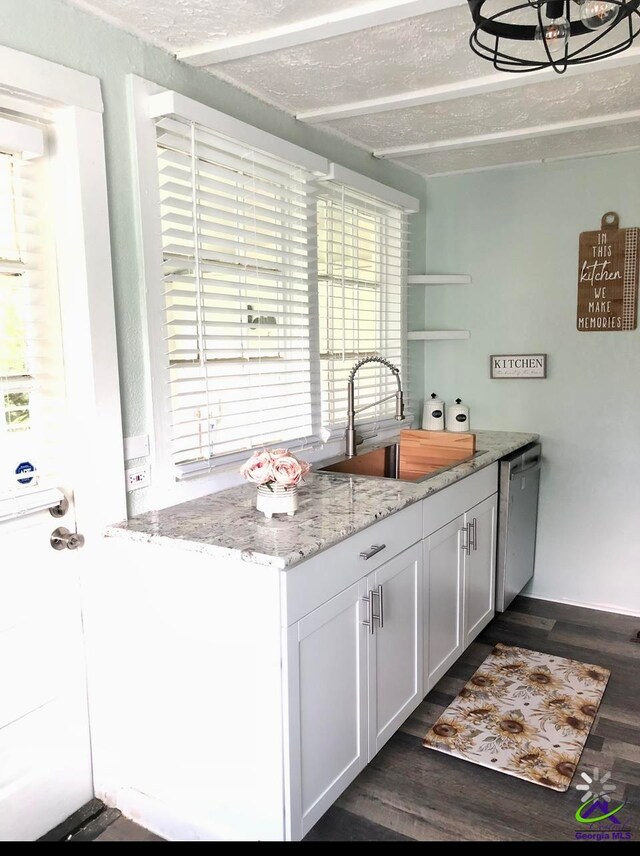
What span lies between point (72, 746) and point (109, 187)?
1671 mm

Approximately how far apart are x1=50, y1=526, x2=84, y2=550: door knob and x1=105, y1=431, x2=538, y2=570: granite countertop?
0.30 ft

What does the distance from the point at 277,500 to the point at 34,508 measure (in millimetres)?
686

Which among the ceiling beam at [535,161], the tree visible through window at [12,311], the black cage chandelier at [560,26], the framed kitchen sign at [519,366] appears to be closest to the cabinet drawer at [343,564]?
the tree visible through window at [12,311]

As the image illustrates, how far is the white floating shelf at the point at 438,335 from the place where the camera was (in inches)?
148

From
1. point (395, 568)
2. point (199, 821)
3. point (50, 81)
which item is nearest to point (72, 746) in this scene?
point (199, 821)

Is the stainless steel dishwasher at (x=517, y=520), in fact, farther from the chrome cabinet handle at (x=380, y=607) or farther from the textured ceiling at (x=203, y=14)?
the textured ceiling at (x=203, y=14)

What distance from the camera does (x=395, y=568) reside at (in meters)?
2.23

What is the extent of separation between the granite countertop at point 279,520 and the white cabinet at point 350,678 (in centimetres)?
20

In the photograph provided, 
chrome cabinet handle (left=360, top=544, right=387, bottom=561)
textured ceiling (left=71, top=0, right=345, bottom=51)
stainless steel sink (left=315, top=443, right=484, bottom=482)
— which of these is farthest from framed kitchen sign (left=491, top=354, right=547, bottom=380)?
textured ceiling (left=71, top=0, right=345, bottom=51)

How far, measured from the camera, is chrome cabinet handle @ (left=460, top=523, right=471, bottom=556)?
281 centimetres

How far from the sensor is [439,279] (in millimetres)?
3744

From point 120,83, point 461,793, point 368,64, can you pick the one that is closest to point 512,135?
point 368,64

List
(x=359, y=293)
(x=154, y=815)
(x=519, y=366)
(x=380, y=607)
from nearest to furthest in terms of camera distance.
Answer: (x=154, y=815), (x=380, y=607), (x=359, y=293), (x=519, y=366)

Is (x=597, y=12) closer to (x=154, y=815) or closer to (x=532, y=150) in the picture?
(x=532, y=150)
